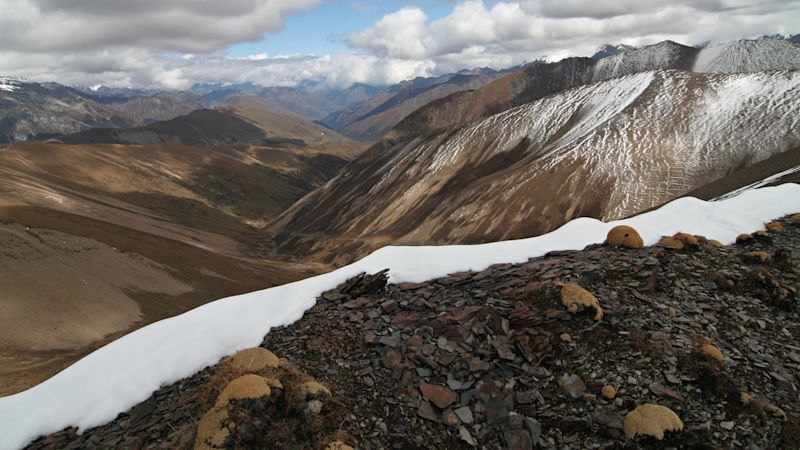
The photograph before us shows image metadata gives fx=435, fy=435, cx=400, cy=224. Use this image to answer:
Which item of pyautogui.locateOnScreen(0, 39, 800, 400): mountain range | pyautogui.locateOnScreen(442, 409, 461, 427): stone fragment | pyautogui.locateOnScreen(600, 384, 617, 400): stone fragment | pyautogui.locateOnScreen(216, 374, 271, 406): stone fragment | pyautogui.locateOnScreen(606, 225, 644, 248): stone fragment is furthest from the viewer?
pyautogui.locateOnScreen(0, 39, 800, 400): mountain range

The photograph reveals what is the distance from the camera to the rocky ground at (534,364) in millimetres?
10562

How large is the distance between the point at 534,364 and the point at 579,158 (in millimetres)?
105515

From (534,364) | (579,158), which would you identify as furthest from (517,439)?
(579,158)

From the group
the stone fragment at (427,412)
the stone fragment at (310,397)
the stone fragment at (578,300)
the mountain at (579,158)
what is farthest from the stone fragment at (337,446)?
the mountain at (579,158)

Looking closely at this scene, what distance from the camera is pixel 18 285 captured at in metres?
55.2

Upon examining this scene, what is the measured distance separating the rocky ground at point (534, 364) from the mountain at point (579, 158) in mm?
79674

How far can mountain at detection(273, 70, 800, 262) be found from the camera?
9669cm

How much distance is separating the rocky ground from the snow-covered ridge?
62 centimetres

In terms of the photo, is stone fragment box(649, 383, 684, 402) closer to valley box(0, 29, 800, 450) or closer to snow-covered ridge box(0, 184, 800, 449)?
valley box(0, 29, 800, 450)

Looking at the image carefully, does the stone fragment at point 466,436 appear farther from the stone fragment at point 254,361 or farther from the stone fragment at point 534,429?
the stone fragment at point 254,361

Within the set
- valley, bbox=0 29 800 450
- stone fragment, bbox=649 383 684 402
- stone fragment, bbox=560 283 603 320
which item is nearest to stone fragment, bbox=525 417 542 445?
valley, bbox=0 29 800 450

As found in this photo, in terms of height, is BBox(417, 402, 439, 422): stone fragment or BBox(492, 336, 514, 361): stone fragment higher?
BBox(492, 336, 514, 361): stone fragment

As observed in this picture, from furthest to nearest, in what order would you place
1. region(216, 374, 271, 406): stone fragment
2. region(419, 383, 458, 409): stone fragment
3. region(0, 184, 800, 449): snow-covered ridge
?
region(0, 184, 800, 449): snow-covered ridge, region(419, 383, 458, 409): stone fragment, region(216, 374, 271, 406): stone fragment

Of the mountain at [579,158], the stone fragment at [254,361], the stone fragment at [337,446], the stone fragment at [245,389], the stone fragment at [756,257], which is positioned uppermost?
the stone fragment at [245,389]
